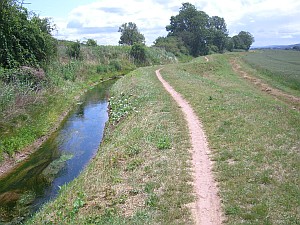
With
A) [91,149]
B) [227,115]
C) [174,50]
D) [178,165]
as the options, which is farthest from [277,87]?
[174,50]

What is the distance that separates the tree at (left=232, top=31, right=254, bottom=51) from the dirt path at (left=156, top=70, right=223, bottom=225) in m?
125

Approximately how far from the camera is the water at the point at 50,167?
11.4 m

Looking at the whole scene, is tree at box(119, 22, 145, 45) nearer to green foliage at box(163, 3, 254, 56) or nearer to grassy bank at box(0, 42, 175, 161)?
green foliage at box(163, 3, 254, 56)

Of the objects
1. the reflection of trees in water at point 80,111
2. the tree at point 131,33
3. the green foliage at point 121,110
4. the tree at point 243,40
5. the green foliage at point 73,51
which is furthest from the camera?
the tree at point 243,40

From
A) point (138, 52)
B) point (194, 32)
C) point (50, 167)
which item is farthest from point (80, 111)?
point (194, 32)

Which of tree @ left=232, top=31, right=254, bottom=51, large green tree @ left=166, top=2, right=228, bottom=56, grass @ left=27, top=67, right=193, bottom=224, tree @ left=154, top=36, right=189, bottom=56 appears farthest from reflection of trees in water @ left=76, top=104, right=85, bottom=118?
tree @ left=232, top=31, right=254, bottom=51

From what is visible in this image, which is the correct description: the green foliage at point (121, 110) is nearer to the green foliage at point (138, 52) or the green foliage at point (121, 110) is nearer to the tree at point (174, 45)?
the green foliage at point (138, 52)

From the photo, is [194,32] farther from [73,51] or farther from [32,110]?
[32,110]

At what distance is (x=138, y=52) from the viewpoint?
6219cm

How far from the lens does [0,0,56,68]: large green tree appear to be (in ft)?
74.4

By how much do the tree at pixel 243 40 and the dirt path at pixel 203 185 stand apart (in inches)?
4911

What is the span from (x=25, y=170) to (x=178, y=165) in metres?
7.54

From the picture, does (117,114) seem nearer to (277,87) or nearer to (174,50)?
(277,87)

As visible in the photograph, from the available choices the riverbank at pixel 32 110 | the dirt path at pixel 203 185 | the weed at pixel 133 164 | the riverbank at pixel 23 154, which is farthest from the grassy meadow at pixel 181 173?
the riverbank at pixel 32 110
